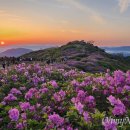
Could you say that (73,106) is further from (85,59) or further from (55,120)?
(85,59)

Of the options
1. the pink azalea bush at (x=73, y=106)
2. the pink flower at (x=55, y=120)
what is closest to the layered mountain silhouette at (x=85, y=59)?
the pink azalea bush at (x=73, y=106)

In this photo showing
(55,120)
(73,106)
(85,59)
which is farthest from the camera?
(85,59)

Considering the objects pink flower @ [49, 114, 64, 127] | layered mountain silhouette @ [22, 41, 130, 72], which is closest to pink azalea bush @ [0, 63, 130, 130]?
pink flower @ [49, 114, 64, 127]

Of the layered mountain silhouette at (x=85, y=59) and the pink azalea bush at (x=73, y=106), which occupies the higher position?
the pink azalea bush at (x=73, y=106)

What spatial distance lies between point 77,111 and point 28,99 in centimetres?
239

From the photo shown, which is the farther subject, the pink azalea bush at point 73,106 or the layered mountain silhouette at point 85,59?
the layered mountain silhouette at point 85,59

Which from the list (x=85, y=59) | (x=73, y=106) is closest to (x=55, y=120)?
(x=73, y=106)

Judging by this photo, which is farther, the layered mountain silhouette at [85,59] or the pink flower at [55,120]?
the layered mountain silhouette at [85,59]

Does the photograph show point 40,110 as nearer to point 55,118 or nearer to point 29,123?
point 29,123

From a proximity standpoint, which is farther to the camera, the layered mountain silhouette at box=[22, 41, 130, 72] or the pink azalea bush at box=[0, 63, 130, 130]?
the layered mountain silhouette at box=[22, 41, 130, 72]

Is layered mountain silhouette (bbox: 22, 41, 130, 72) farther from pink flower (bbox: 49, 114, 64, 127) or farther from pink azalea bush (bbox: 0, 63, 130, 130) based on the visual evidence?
pink flower (bbox: 49, 114, 64, 127)

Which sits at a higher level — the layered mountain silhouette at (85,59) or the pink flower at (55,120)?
the pink flower at (55,120)

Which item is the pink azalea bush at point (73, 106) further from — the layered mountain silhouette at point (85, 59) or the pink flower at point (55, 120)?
the layered mountain silhouette at point (85, 59)

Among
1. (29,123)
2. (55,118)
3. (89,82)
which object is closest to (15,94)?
(89,82)
